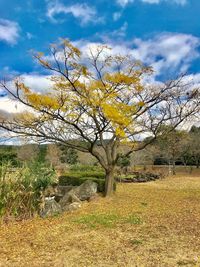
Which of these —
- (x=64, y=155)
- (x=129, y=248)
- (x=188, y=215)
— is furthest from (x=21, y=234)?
(x=64, y=155)

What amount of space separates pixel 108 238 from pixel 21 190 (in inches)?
121

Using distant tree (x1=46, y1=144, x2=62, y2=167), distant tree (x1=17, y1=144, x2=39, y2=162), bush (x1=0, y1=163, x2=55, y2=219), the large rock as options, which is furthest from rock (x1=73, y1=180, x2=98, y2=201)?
distant tree (x1=17, y1=144, x2=39, y2=162)

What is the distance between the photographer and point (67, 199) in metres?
10.7

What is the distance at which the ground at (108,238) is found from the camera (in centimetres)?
476

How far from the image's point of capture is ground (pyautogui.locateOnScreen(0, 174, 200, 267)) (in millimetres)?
4762

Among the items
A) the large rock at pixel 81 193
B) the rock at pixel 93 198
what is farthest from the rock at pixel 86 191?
the rock at pixel 93 198

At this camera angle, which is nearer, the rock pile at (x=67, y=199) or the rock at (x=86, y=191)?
the rock pile at (x=67, y=199)

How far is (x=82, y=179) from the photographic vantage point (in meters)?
14.0

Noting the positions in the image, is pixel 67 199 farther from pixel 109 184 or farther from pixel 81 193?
pixel 109 184

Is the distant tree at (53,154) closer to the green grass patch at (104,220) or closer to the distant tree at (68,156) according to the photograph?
the distant tree at (68,156)

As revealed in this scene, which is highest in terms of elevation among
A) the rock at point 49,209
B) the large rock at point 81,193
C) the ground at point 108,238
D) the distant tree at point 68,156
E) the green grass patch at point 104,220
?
the distant tree at point 68,156

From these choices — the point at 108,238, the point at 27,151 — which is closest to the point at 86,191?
the point at 108,238

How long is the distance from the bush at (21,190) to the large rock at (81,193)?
178 centimetres

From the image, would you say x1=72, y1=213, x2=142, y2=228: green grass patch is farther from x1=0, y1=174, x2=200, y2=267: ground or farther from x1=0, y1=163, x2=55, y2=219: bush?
x1=0, y1=163, x2=55, y2=219: bush
